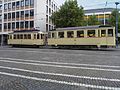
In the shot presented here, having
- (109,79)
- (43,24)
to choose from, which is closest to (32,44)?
(43,24)

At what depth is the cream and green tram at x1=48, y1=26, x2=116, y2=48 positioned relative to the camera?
82.0 ft

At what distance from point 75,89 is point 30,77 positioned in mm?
2612

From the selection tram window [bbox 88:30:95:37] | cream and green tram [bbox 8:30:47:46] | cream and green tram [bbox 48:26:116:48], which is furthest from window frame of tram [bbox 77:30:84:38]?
cream and green tram [bbox 8:30:47:46]

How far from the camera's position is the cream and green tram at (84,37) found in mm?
25000

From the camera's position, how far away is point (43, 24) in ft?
174

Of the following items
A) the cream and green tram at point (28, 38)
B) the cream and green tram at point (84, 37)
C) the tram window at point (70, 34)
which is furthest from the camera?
the cream and green tram at point (28, 38)

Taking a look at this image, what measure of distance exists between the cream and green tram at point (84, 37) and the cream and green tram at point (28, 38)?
9.98 feet

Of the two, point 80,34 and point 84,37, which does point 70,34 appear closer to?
point 80,34

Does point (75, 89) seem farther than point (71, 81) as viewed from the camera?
No

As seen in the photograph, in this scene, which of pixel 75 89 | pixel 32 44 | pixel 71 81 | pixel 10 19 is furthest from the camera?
pixel 10 19

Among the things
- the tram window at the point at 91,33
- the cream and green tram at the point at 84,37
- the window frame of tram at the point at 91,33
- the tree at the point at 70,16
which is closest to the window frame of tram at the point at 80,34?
the cream and green tram at the point at 84,37

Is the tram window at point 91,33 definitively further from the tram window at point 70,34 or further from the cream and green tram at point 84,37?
the tram window at point 70,34

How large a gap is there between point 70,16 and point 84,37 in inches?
525

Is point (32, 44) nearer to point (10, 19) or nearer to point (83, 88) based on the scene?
point (10, 19)
